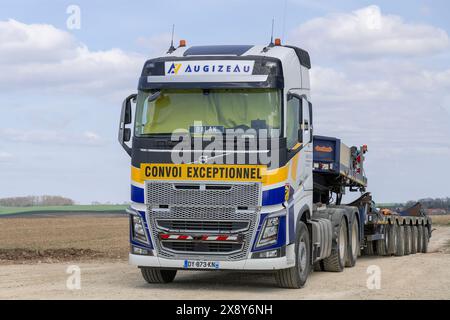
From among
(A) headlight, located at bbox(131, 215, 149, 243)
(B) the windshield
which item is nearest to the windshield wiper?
(B) the windshield

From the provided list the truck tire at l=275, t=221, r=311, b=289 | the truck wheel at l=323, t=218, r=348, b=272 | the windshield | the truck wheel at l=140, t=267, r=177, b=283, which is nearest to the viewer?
the windshield

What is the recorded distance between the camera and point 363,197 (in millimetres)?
21281

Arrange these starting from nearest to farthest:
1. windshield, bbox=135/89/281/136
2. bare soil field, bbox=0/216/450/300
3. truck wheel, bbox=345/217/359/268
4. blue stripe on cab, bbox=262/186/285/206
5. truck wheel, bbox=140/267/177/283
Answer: bare soil field, bbox=0/216/450/300 → blue stripe on cab, bbox=262/186/285/206 → windshield, bbox=135/89/281/136 → truck wheel, bbox=140/267/177/283 → truck wheel, bbox=345/217/359/268

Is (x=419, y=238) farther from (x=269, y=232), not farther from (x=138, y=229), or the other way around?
(x=138, y=229)

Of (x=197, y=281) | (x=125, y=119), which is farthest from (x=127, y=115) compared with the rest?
(x=197, y=281)

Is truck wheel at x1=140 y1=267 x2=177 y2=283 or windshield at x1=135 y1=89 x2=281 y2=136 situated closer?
windshield at x1=135 y1=89 x2=281 y2=136

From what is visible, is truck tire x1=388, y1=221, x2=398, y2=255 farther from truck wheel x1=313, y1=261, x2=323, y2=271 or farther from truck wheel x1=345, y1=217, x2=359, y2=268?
truck wheel x1=313, y1=261, x2=323, y2=271

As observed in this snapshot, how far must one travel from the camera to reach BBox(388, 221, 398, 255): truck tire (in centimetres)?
2341

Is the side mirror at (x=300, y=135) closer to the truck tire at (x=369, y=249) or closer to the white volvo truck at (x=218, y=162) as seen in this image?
the white volvo truck at (x=218, y=162)

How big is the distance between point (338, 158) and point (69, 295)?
309 inches

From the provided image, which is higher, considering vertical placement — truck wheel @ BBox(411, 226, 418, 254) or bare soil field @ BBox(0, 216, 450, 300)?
truck wheel @ BBox(411, 226, 418, 254)

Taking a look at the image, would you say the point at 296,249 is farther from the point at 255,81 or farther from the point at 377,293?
the point at 255,81

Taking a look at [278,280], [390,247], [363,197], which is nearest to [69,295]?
[278,280]

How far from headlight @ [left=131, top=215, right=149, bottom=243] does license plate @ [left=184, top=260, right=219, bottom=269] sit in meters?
0.79
